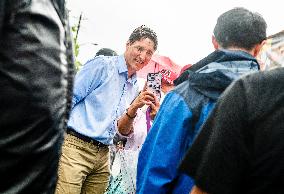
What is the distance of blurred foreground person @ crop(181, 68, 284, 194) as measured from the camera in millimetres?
1286

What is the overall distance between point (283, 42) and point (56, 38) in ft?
15.9

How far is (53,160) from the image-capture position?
2.59 feet

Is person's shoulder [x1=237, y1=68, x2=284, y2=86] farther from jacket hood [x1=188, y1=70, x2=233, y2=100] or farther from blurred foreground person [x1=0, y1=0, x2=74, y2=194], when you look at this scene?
blurred foreground person [x1=0, y1=0, x2=74, y2=194]

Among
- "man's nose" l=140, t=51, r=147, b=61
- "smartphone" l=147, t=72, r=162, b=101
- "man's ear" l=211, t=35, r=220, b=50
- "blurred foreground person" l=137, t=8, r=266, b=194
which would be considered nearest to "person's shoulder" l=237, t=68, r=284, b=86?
"blurred foreground person" l=137, t=8, r=266, b=194

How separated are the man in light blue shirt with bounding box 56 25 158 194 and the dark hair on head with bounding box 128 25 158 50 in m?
0.01

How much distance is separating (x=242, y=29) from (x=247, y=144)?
1.09m

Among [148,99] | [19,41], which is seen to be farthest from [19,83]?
[148,99]

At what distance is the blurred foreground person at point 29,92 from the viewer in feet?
2.31

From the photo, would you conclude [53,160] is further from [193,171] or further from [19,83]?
[193,171]

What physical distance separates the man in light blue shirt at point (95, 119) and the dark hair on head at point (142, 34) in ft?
0.04

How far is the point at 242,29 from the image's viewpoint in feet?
7.26

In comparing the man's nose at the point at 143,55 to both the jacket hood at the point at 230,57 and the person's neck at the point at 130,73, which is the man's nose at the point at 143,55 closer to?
the person's neck at the point at 130,73

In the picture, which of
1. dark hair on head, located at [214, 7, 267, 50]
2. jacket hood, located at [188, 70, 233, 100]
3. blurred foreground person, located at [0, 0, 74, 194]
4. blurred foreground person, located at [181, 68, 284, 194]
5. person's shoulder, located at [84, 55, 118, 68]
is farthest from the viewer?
person's shoulder, located at [84, 55, 118, 68]

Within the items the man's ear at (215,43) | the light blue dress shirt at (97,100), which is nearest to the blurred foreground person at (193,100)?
the man's ear at (215,43)
